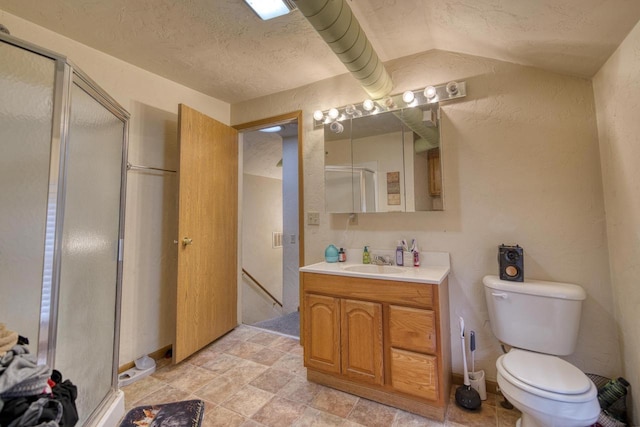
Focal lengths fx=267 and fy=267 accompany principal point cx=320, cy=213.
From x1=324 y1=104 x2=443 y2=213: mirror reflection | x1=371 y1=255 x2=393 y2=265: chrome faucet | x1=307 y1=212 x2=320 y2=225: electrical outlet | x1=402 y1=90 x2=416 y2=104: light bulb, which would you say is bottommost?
x1=371 y1=255 x2=393 y2=265: chrome faucet

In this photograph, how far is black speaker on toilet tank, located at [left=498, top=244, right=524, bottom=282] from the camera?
1.55 m

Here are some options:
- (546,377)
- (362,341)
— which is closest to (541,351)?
(546,377)

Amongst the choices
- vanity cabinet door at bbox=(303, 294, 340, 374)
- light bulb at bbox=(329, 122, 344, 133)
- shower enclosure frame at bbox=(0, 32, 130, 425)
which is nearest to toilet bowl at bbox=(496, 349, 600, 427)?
vanity cabinet door at bbox=(303, 294, 340, 374)

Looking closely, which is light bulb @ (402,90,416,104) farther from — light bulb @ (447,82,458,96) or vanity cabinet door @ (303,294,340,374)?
vanity cabinet door @ (303,294,340,374)

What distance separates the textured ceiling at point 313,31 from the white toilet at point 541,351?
1.27 m

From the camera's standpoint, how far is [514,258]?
1567 millimetres

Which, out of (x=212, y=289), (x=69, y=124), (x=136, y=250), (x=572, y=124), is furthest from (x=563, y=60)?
(x=136, y=250)

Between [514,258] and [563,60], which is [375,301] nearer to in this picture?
[514,258]

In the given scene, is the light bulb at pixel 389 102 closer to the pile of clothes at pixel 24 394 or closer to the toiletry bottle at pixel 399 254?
the toiletry bottle at pixel 399 254

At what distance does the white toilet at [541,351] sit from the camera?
3.62 feet

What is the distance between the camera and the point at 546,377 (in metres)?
1.20

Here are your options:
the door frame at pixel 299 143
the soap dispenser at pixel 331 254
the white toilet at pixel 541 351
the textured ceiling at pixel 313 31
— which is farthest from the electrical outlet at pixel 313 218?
the white toilet at pixel 541 351

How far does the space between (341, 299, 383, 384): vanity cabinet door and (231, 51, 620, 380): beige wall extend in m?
0.60

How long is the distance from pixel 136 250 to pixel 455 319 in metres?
2.43
